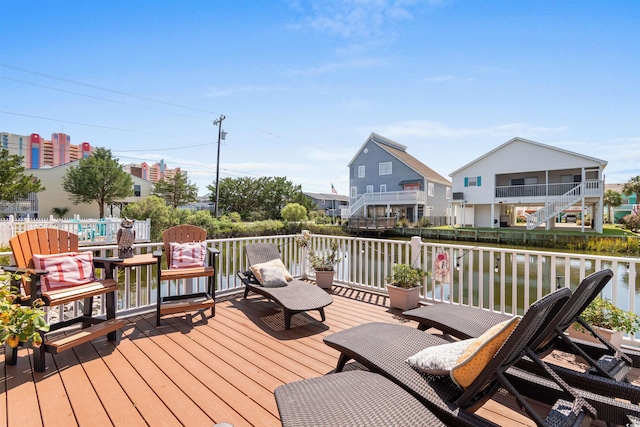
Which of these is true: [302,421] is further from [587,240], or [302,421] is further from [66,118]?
[66,118]

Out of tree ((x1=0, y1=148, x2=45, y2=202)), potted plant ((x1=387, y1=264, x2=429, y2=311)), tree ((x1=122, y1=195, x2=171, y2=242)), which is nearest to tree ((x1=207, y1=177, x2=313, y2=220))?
tree ((x1=122, y1=195, x2=171, y2=242))

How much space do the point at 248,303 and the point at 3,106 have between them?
25.0 m

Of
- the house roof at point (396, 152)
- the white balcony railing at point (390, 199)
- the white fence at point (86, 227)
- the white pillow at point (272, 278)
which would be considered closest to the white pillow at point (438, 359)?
the white pillow at point (272, 278)

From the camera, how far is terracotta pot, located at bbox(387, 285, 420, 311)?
4051 mm

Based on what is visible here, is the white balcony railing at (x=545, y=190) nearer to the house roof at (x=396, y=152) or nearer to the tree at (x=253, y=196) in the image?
the house roof at (x=396, y=152)

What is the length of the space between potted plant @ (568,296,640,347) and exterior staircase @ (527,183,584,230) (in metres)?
18.9

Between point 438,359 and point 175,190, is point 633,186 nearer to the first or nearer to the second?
point 438,359

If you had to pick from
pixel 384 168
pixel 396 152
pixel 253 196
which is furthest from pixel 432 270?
pixel 253 196

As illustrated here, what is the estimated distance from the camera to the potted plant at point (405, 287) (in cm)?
406

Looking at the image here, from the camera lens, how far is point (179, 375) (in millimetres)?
2408

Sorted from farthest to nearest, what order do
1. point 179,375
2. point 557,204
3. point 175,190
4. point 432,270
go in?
point 175,190, point 557,204, point 432,270, point 179,375

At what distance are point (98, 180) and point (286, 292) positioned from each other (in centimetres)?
2766

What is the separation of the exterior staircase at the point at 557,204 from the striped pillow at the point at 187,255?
20627mm

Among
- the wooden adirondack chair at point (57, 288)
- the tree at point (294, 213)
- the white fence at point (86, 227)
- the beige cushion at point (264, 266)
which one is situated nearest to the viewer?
the wooden adirondack chair at point (57, 288)
